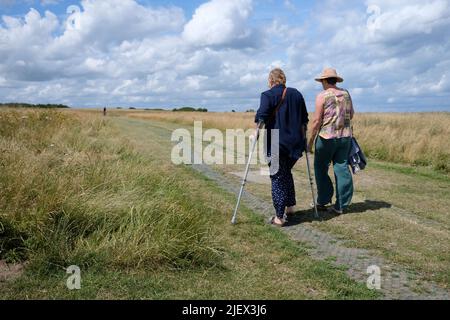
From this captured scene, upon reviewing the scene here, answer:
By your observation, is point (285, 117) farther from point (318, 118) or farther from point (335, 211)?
point (335, 211)

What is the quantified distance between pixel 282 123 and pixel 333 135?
1.05 m

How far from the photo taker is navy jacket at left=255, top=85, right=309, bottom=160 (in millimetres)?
6605

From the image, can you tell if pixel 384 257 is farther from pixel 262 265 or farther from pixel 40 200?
pixel 40 200

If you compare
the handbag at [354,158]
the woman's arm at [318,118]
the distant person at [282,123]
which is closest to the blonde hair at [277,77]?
the distant person at [282,123]

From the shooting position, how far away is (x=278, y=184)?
22.4ft

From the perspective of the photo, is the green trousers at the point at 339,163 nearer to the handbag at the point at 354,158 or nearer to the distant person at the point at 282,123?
the handbag at the point at 354,158

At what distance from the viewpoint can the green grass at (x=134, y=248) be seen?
4371 mm

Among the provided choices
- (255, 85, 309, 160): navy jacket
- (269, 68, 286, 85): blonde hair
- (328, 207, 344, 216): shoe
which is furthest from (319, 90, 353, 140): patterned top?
(328, 207, 344, 216): shoe

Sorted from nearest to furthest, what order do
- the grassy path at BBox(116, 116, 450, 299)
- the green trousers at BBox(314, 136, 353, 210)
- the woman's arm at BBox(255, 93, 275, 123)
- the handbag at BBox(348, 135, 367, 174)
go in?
the grassy path at BBox(116, 116, 450, 299)
the woman's arm at BBox(255, 93, 275, 123)
the green trousers at BBox(314, 136, 353, 210)
the handbag at BBox(348, 135, 367, 174)

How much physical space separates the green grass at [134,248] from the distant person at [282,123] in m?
0.60

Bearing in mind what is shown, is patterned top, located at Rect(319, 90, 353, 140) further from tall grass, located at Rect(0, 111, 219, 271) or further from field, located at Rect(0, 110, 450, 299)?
tall grass, located at Rect(0, 111, 219, 271)

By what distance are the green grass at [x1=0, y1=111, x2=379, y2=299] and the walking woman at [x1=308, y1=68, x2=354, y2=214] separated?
5.19ft
